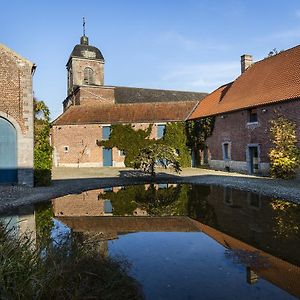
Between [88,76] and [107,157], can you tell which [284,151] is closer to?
[107,157]

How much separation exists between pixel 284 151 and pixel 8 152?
14.1 meters

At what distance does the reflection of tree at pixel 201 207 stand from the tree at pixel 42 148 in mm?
7448

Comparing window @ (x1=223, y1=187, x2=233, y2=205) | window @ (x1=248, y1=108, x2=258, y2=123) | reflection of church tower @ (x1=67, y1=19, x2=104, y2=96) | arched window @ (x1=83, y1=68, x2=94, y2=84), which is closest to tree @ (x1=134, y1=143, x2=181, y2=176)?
window @ (x1=223, y1=187, x2=233, y2=205)

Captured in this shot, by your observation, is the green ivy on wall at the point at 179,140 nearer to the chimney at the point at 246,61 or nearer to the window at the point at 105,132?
the window at the point at 105,132

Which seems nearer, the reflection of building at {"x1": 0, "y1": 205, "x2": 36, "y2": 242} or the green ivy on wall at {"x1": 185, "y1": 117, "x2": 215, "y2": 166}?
the reflection of building at {"x1": 0, "y1": 205, "x2": 36, "y2": 242}

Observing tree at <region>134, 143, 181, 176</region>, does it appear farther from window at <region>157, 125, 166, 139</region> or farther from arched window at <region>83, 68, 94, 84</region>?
arched window at <region>83, 68, 94, 84</region>

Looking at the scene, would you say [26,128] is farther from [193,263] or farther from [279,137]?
[279,137]

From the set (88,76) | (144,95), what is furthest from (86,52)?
(144,95)

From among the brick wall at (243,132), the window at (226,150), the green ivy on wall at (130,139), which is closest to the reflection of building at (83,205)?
the brick wall at (243,132)

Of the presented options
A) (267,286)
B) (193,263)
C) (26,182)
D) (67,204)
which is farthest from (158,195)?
(267,286)

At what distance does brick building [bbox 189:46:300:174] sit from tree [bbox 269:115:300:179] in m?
0.46

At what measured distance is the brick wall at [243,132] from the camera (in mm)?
17875

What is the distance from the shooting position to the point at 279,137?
17156mm

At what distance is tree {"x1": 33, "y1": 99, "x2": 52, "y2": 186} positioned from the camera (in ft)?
52.1
